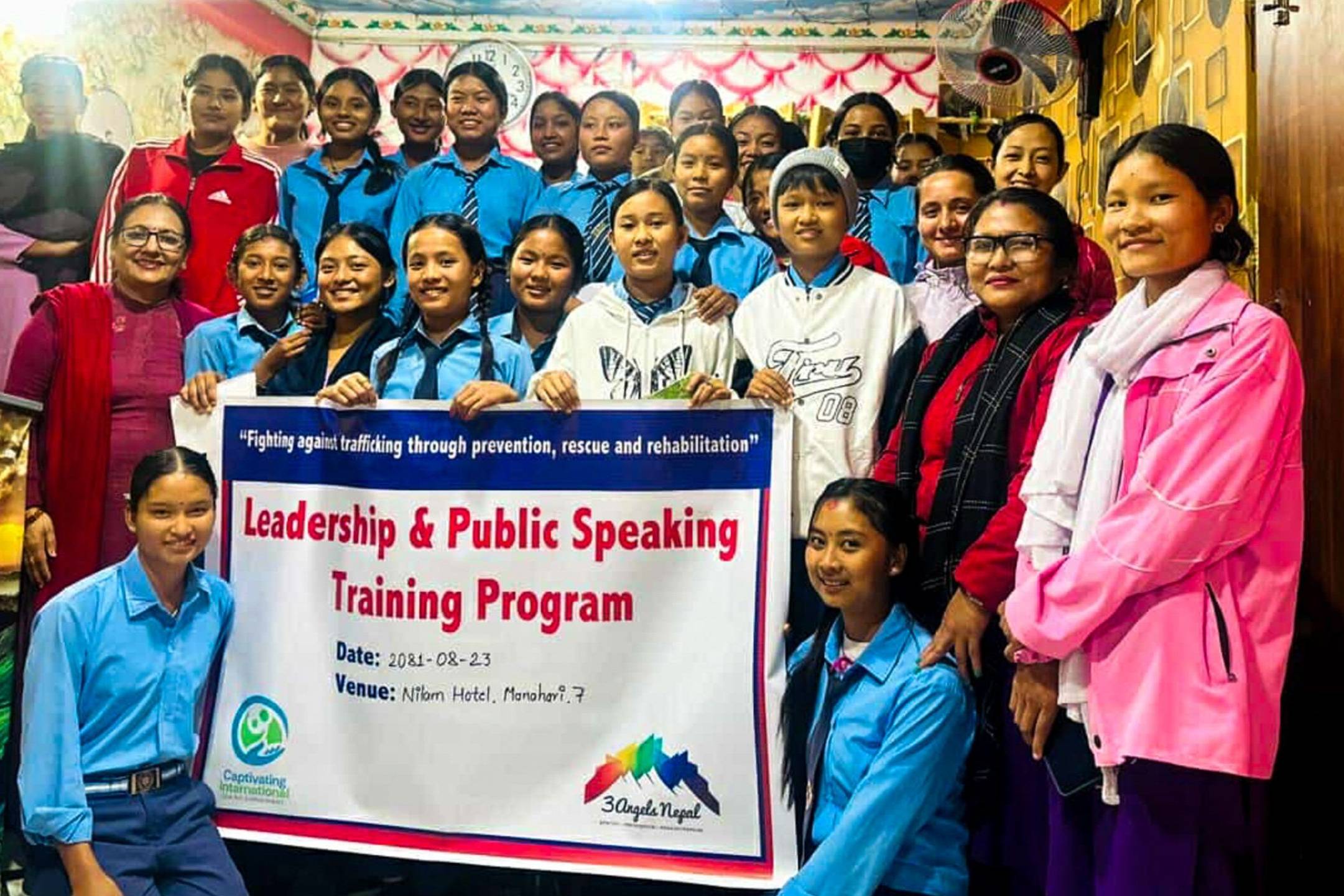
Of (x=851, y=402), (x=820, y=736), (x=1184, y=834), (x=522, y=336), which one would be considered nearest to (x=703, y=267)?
(x=522, y=336)

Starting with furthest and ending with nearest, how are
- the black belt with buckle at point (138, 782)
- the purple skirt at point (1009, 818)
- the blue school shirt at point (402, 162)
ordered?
1. the blue school shirt at point (402, 162)
2. the black belt with buckle at point (138, 782)
3. the purple skirt at point (1009, 818)

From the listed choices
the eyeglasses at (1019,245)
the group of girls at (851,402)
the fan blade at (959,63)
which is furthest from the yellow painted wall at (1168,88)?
the eyeglasses at (1019,245)

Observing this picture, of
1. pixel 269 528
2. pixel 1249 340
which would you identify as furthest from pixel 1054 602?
pixel 269 528

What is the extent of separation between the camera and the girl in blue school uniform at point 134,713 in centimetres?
245

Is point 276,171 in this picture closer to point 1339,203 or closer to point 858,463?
point 858,463

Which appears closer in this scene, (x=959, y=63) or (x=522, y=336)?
(x=522, y=336)

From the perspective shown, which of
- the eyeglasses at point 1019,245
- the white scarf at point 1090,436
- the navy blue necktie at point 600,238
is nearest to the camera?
the white scarf at point 1090,436

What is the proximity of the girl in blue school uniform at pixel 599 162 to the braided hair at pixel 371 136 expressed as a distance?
47 cm

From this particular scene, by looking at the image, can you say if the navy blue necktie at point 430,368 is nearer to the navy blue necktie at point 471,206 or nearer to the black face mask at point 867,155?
Result: the navy blue necktie at point 471,206

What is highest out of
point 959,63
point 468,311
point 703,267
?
point 959,63

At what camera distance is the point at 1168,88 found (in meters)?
3.79

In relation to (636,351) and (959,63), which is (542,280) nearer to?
(636,351)

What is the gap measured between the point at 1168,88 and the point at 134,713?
11.6 ft

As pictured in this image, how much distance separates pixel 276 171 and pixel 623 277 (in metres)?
1.49
